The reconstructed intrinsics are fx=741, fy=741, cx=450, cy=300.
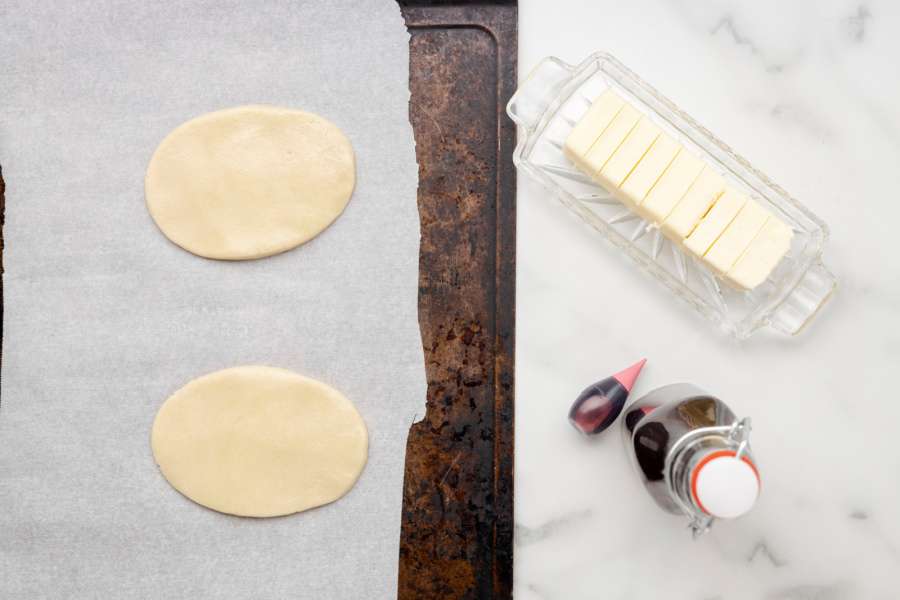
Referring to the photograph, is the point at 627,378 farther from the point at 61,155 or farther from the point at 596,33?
the point at 61,155

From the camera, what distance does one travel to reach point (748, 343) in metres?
0.97

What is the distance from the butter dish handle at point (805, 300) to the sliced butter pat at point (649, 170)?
0.24 metres

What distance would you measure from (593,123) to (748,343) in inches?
13.9

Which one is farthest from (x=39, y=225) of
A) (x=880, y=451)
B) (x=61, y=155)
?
(x=880, y=451)

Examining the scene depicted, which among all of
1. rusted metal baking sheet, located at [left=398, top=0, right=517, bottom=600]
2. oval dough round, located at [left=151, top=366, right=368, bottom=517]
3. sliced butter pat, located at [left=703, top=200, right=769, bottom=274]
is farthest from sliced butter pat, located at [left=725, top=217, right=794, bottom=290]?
oval dough round, located at [left=151, top=366, right=368, bottom=517]

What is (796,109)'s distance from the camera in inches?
38.9

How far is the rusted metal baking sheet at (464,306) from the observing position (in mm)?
971

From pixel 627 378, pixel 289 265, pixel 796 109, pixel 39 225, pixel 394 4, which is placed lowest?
pixel 39 225

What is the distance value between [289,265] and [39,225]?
1.13 ft

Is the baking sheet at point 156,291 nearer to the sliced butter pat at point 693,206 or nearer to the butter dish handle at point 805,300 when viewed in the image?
the sliced butter pat at point 693,206

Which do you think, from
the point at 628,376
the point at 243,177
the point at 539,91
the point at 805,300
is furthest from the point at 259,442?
the point at 805,300

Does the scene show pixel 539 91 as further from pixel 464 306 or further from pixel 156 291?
pixel 156 291

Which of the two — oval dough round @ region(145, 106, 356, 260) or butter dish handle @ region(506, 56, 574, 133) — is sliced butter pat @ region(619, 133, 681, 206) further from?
oval dough round @ region(145, 106, 356, 260)

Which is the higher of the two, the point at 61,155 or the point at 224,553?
the point at 61,155
